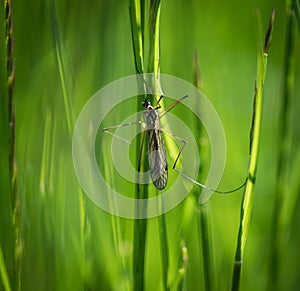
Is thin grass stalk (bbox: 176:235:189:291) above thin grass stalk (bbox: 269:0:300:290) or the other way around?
the other way around

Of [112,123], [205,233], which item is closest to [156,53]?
[205,233]

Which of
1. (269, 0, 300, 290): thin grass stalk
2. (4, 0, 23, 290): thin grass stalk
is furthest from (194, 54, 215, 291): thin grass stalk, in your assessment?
(4, 0, 23, 290): thin grass stalk

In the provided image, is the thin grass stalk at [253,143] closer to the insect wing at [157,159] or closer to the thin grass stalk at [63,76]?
the insect wing at [157,159]

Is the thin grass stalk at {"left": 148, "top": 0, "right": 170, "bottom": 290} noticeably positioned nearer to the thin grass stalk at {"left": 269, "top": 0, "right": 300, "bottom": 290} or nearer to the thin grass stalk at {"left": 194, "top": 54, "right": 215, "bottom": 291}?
the thin grass stalk at {"left": 194, "top": 54, "right": 215, "bottom": 291}

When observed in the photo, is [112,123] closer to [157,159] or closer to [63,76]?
[157,159]

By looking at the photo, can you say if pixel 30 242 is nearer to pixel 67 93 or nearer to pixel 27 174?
pixel 27 174

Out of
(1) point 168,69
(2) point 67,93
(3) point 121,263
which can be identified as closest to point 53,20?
(2) point 67,93
